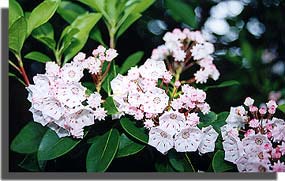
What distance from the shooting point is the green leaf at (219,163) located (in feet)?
3.95

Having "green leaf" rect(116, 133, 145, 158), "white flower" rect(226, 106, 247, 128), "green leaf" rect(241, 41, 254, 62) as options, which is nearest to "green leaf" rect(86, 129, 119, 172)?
"green leaf" rect(116, 133, 145, 158)

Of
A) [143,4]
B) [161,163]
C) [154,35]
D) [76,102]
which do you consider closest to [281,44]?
[154,35]

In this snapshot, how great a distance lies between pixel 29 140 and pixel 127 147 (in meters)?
0.23

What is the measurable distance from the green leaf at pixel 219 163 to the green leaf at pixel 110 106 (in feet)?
0.73

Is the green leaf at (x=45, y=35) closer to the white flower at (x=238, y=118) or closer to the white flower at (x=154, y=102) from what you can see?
the white flower at (x=154, y=102)

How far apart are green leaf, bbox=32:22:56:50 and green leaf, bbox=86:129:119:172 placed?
0.91 feet

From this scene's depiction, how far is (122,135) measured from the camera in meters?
1.25

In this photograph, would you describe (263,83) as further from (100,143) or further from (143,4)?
(100,143)

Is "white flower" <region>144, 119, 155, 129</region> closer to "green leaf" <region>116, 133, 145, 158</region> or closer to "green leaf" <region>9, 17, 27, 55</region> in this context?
"green leaf" <region>116, 133, 145, 158</region>

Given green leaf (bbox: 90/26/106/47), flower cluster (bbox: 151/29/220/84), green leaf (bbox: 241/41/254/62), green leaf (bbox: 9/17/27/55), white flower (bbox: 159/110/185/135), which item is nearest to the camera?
white flower (bbox: 159/110/185/135)

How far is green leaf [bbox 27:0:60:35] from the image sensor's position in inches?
50.6

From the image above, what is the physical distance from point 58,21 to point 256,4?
600mm

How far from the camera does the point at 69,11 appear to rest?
4.99 feet

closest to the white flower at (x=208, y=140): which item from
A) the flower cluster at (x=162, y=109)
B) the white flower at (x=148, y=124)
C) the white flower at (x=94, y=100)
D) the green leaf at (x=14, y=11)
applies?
the flower cluster at (x=162, y=109)
